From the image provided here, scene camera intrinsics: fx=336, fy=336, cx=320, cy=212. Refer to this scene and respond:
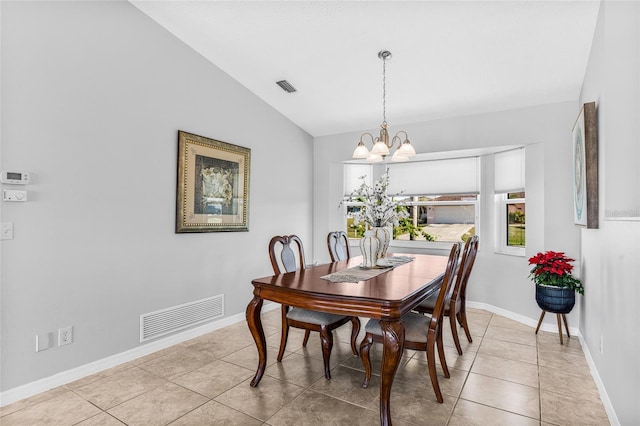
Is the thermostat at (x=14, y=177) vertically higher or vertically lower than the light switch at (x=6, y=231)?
higher

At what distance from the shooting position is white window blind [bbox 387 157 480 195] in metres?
4.67

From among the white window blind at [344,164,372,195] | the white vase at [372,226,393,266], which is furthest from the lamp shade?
the white window blind at [344,164,372,195]

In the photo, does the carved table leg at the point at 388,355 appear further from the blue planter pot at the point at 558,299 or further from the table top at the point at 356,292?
the blue planter pot at the point at 558,299

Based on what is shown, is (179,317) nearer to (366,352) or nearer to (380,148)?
(366,352)

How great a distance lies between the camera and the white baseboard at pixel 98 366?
2.29 m

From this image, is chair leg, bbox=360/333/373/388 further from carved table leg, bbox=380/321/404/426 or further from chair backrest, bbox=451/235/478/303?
chair backrest, bbox=451/235/478/303

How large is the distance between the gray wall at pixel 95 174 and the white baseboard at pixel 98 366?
0.04m

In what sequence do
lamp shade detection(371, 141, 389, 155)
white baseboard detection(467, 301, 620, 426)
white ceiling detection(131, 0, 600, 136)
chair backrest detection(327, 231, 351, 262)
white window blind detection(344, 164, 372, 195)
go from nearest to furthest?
white baseboard detection(467, 301, 620, 426) → white ceiling detection(131, 0, 600, 136) → lamp shade detection(371, 141, 389, 155) → chair backrest detection(327, 231, 351, 262) → white window blind detection(344, 164, 372, 195)

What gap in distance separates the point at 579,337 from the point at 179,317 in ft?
13.1

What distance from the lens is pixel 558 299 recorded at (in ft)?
10.2

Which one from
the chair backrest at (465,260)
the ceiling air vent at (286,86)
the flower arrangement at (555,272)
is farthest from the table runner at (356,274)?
the ceiling air vent at (286,86)

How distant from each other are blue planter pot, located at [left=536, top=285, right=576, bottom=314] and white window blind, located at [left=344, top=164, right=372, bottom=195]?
2931 millimetres

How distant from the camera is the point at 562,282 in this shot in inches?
124

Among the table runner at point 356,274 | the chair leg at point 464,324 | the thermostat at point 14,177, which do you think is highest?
the thermostat at point 14,177
